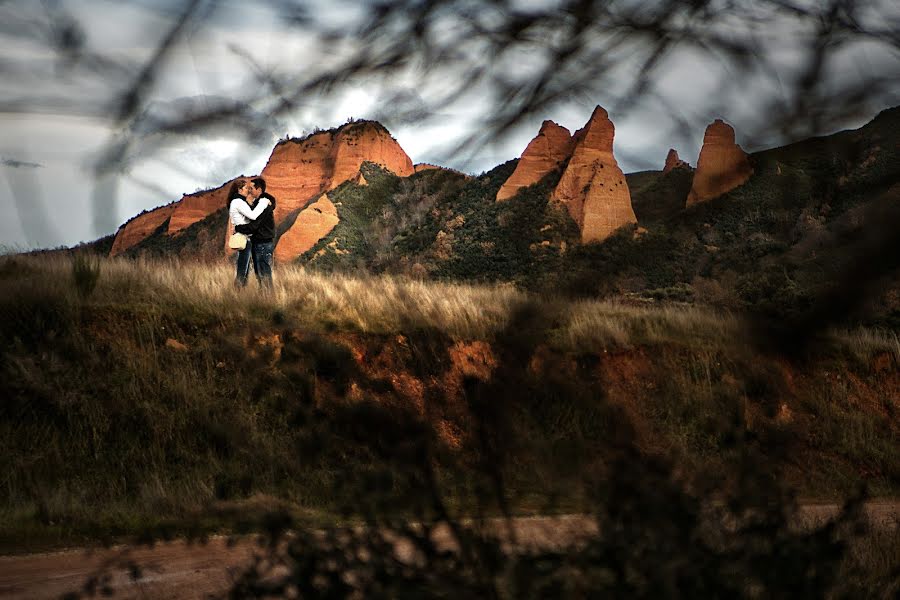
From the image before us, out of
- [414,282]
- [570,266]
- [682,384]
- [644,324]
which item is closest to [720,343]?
[682,384]

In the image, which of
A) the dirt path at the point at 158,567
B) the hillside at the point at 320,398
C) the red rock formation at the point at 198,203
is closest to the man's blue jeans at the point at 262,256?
the hillside at the point at 320,398

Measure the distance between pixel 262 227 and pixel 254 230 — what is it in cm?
16

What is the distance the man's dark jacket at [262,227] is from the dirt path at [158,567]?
228 inches

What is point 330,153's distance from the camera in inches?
104

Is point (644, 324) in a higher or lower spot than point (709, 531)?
higher

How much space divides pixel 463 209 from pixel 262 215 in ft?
27.3

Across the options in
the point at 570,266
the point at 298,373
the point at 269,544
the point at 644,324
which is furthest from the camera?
the point at 644,324

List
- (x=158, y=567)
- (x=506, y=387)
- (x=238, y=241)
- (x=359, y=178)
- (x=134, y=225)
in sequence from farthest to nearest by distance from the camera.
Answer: (x=238, y=241) < (x=134, y=225) < (x=158, y=567) < (x=359, y=178) < (x=506, y=387)

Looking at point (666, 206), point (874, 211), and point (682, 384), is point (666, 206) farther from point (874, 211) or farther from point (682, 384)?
point (682, 384)

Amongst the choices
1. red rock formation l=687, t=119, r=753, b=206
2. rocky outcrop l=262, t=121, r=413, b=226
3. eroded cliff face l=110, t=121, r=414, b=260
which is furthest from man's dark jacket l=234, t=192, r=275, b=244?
red rock formation l=687, t=119, r=753, b=206

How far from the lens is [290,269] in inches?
470

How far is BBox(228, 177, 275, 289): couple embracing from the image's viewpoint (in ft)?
32.9

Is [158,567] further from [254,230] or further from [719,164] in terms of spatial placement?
[254,230]

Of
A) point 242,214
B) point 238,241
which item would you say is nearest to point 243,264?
point 238,241
